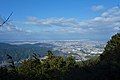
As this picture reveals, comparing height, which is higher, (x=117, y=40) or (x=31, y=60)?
(x=117, y=40)

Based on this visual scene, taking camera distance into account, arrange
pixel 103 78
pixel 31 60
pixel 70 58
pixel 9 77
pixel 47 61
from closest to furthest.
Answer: pixel 103 78 → pixel 9 77 → pixel 31 60 → pixel 47 61 → pixel 70 58

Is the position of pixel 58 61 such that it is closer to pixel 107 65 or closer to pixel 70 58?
pixel 70 58

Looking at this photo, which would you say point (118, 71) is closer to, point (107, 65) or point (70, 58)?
point (107, 65)

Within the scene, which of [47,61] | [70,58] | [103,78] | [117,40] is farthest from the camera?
[70,58]

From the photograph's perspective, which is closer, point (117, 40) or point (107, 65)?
point (107, 65)

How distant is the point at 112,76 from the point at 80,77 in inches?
45.4

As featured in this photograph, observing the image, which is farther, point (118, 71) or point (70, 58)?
point (70, 58)

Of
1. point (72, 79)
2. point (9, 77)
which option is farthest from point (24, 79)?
point (72, 79)

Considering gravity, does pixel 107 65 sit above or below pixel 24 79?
above

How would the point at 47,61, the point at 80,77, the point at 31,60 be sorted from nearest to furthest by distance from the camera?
1. the point at 80,77
2. the point at 31,60
3. the point at 47,61

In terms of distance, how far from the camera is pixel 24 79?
11.6 meters

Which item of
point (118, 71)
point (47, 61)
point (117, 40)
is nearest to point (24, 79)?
point (118, 71)

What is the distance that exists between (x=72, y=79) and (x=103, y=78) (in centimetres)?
130

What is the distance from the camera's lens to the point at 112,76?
333 inches
